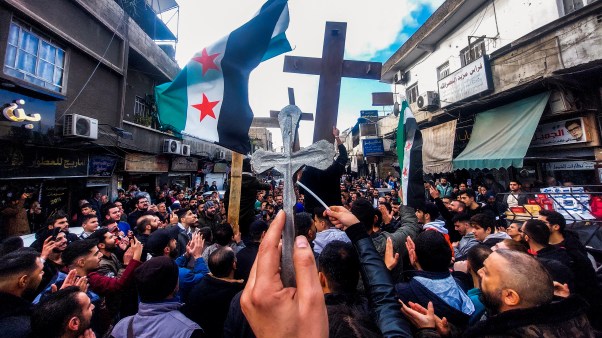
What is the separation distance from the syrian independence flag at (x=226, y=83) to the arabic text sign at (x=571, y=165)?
28.4 ft

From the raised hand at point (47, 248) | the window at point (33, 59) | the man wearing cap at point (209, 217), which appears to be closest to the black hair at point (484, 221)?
the man wearing cap at point (209, 217)

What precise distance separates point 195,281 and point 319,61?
9.68ft

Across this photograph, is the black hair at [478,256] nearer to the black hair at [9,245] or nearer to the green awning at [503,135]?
the black hair at [9,245]

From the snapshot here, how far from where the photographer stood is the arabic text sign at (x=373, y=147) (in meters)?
17.9

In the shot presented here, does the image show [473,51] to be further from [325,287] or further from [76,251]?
[76,251]

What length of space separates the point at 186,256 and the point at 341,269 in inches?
98.2

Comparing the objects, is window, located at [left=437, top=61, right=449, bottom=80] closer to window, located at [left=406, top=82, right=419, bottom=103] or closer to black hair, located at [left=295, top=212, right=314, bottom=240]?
window, located at [left=406, top=82, right=419, bottom=103]

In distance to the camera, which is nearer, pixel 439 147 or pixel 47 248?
pixel 47 248

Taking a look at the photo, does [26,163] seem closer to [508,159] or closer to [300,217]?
[300,217]

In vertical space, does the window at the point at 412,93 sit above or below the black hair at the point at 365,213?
above

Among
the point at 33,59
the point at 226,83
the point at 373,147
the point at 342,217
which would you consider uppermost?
the point at 33,59

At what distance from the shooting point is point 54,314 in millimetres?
1744

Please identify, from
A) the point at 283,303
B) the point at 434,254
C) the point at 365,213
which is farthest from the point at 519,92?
the point at 283,303

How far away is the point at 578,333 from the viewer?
4.41 ft
